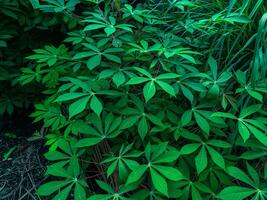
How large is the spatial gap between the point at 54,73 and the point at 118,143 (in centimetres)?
50

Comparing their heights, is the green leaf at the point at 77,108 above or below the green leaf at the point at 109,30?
below

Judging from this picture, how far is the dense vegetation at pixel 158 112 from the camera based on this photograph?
1399mm

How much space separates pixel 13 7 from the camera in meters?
2.05

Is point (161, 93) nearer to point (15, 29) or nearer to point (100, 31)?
point (100, 31)

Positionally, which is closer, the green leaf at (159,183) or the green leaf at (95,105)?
the green leaf at (159,183)

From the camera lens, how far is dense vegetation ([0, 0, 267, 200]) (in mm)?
1399

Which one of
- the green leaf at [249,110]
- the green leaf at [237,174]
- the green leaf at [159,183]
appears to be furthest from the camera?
the green leaf at [249,110]

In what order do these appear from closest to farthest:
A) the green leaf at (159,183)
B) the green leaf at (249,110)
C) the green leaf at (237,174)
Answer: the green leaf at (159,183), the green leaf at (237,174), the green leaf at (249,110)

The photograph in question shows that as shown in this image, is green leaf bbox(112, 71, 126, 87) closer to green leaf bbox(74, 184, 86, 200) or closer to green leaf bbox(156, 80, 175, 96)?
green leaf bbox(156, 80, 175, 96)

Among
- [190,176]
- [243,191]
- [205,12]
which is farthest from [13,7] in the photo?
[243,191]

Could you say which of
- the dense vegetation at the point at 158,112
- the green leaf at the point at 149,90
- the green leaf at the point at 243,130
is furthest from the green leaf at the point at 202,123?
the green leaf at the point at 149,90

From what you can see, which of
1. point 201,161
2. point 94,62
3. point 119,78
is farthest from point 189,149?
point 94,62

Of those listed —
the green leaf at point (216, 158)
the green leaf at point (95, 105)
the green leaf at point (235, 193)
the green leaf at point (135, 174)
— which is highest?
the green leaf at point (95, 105)

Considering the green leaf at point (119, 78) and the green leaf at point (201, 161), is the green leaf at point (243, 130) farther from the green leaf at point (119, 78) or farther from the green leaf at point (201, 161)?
the green leaf at point (119, 78)
